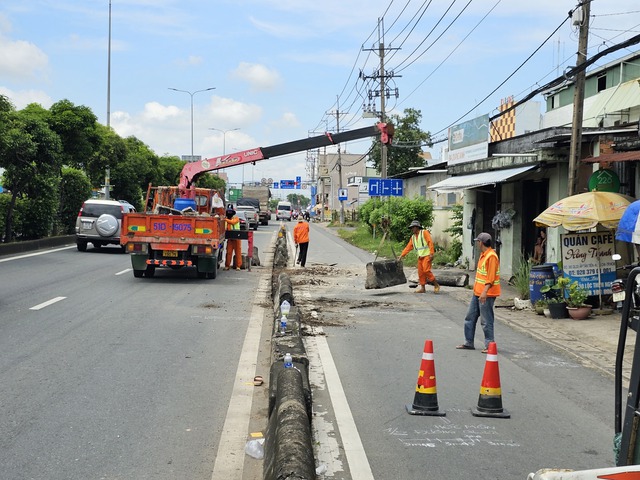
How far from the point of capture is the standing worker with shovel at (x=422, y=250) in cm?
1670

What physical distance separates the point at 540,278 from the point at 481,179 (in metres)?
5.00

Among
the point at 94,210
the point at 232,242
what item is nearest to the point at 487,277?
the point at 232,242

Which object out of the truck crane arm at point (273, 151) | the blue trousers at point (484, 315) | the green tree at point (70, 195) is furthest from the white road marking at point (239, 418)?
the green tree at point (70, 195)

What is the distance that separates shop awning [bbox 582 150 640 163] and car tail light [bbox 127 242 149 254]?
1031cm

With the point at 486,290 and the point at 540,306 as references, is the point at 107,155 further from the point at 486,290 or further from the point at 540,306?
the point at 486,290

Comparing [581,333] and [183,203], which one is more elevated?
[183,203]

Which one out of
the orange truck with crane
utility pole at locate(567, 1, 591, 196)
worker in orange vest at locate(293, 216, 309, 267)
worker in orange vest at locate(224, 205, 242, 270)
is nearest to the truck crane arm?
the orange truck with crane

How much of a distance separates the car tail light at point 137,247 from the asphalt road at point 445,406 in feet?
21.1

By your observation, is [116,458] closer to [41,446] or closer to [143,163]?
[41,446]

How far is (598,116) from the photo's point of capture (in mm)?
20203

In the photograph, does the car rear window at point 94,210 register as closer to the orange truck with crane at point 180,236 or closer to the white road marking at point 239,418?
the orange truck with crane at point 180,236

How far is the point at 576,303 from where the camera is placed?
13.1m

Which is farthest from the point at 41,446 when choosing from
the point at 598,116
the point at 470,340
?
the point at 598,116

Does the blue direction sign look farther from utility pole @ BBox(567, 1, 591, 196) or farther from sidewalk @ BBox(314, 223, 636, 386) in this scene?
utility pole @ BBox(567, 1, 591, 196)
